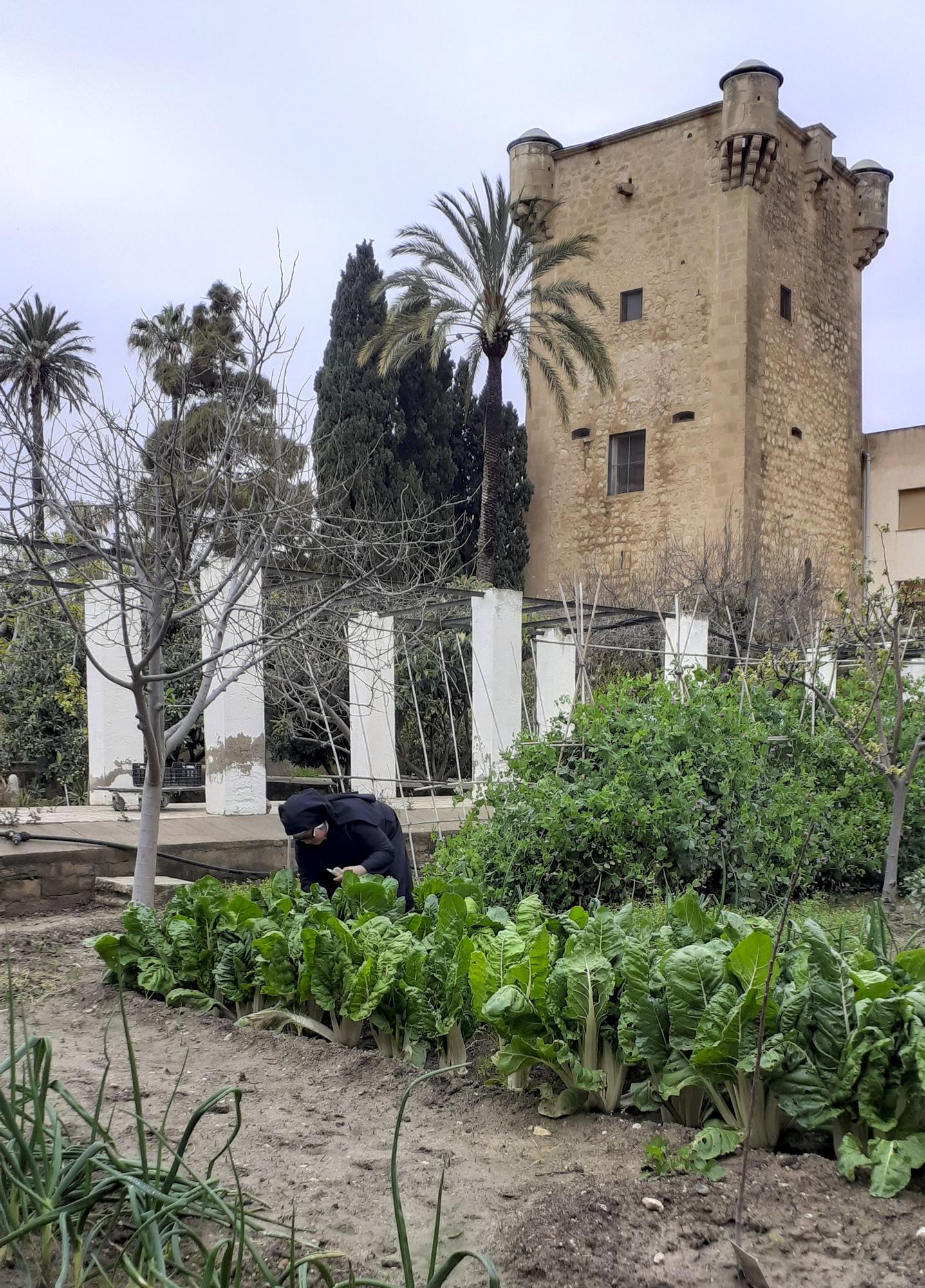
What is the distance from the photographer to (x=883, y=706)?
957 centimetres

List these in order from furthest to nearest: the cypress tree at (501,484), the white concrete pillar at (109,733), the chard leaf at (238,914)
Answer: the cypress tree at (501,484), the white concrete pillar at (109,733), the chard leaf at (238,914)

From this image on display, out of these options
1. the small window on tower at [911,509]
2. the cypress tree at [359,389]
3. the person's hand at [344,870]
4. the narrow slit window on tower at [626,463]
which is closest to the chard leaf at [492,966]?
the person's hand at [344,870]

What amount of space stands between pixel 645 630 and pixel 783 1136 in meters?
14.5

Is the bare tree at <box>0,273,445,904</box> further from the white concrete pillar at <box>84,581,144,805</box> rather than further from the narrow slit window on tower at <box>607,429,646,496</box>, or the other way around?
the narrow slit window on tower at <box>607,429,646,496</box>

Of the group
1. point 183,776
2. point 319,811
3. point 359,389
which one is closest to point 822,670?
point 183,776

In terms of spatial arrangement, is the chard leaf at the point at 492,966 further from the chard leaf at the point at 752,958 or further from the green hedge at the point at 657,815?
the green hedge at the point at 657,815

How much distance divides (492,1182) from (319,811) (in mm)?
3031

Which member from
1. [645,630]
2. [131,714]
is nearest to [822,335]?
[645,630]

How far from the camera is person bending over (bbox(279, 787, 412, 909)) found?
595 cm

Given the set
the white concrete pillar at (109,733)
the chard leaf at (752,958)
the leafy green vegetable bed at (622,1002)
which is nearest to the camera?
the leafy green vegetable bed at (622,1002)

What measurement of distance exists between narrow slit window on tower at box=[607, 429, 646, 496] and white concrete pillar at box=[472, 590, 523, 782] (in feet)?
46.9

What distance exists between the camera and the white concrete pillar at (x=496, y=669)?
11648 mm

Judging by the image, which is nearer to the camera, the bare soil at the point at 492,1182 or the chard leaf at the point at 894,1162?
the bare soil at the point at 492,1182

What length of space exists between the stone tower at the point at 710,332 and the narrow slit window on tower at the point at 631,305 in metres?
0.04
